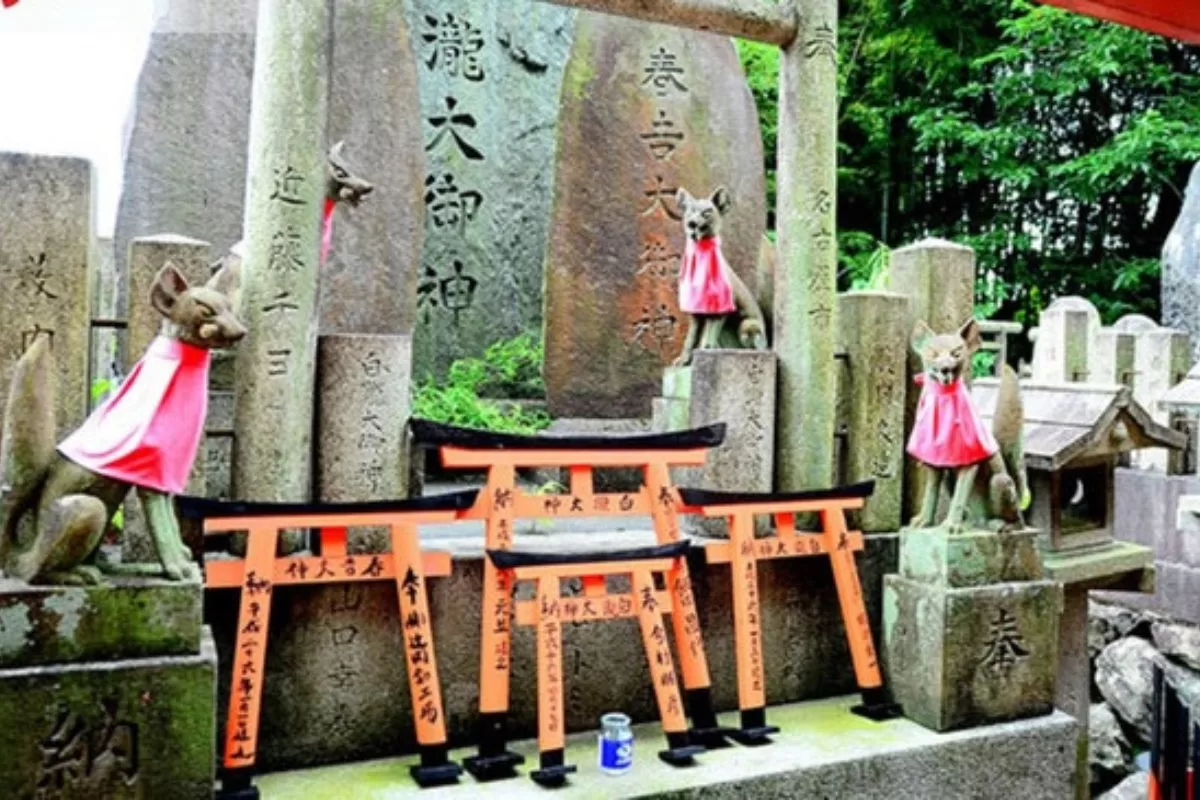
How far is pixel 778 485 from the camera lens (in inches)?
207

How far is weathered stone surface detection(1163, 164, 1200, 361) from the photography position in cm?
1554

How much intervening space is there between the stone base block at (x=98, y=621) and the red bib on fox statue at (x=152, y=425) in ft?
1.20

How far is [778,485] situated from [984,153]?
49.4 ft

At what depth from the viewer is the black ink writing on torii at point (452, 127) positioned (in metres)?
7.33

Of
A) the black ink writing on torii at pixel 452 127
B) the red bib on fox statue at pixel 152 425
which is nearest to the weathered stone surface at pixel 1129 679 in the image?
the black ink writing on torii at pixel 452 127

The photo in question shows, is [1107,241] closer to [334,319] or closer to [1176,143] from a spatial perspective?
[1176,143]

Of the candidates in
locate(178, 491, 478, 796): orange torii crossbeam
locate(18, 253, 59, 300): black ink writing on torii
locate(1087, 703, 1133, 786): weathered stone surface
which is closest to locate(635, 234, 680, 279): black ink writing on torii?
locate(178, 491, 478, 796): orange torii crossbeam

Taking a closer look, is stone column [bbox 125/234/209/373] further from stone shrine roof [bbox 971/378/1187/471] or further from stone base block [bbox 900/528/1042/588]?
stone shrine roof [bbox 971/378/1187/471]

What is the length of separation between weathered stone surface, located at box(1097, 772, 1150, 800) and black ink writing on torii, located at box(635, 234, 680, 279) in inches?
245

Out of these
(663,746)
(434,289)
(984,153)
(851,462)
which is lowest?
(663,746)

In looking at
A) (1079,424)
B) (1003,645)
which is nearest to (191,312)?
(1003,645)

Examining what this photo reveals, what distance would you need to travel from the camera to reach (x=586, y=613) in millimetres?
4168

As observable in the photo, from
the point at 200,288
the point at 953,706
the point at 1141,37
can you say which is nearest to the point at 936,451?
the point at 953,706

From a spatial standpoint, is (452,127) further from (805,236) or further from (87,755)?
(87,755)
